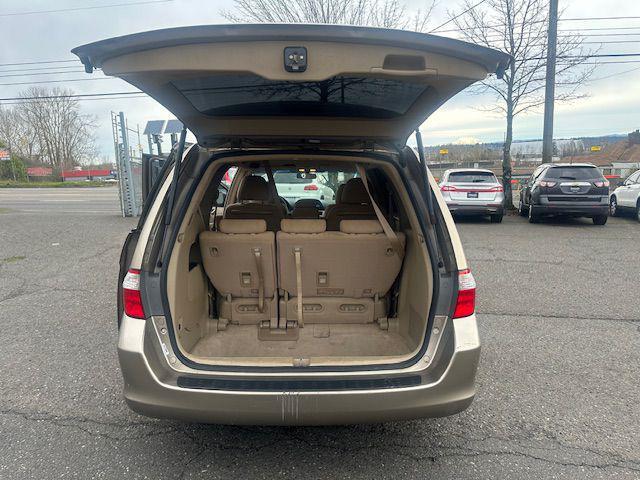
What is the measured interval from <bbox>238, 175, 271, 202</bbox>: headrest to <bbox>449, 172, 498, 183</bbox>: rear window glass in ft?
26.8

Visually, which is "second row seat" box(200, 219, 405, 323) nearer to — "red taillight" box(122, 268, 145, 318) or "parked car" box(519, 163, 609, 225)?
"red taillight" box(122, 268, 145, 318)

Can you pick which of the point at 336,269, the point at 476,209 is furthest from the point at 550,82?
the point at 336,269

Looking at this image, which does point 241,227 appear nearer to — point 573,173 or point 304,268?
point 304,268

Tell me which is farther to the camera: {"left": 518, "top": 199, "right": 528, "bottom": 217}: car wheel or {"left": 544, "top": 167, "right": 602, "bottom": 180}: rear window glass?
{"left": 518, "top": 199, "right": 528, "bottom": 217}: car wheel

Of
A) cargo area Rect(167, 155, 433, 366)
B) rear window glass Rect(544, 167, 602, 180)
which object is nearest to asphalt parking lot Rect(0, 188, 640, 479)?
cargo area Rect(167, 155, 433, 366)

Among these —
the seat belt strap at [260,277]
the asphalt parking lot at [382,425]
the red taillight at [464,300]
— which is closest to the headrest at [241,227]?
the seat belt strap at [260,277]

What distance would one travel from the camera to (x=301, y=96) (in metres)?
2.16

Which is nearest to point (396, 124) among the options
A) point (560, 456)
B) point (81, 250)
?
point (560, 456)

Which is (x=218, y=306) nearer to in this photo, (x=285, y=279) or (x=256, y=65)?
(x=285, y=279)

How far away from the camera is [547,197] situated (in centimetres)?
1063

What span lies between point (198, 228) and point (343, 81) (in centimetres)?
154

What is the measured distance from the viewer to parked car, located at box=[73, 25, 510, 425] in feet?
5.31

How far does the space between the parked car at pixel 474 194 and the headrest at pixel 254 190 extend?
25.1 feet

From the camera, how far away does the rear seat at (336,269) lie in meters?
2.95
